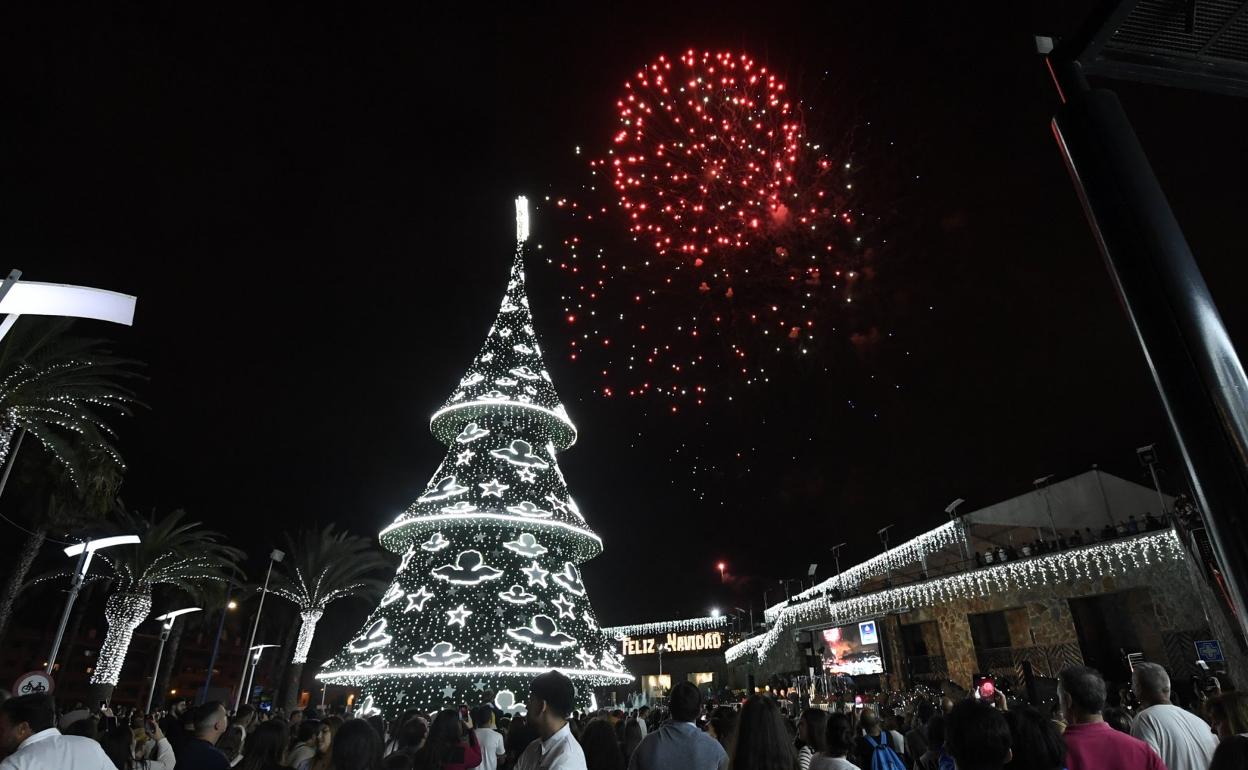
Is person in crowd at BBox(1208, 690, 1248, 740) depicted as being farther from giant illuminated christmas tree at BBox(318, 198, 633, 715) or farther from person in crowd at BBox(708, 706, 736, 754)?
giant illuminated christmas tree at BBox(318, 198, 633, 715)

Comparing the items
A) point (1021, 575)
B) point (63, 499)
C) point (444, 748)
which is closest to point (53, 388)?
point (63, 499)

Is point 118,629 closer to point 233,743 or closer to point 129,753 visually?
point 129,753

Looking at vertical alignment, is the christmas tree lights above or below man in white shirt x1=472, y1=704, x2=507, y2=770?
above

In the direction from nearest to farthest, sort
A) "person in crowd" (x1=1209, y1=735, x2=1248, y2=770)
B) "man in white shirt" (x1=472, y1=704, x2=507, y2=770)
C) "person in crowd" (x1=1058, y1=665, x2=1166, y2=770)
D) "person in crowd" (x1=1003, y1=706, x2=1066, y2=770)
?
"person in crowd" (x1=1209, y1=735, x2=1248, y2=770)
"person in crowd" (x1=1003, y1=706, x2=1066, y2=770)
"person in crowd" (x1=1058, y1=665, x2=1166, y2=770)
"man in white shirt" (x1=472, y1=704, x2=507, y2=770)

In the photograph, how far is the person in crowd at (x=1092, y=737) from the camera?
3.47 meters

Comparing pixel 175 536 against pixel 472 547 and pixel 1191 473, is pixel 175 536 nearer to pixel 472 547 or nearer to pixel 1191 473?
pixel 472 547

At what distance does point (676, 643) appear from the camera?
197ft

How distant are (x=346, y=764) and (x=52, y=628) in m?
64.3

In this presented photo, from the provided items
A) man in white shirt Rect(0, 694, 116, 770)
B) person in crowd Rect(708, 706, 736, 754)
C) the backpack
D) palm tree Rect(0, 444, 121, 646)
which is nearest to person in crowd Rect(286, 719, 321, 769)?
man in white shirt Rect(0, 694, 116, 770)

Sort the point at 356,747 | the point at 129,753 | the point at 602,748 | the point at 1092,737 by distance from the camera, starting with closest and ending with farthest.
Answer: the point at 1092,737 < the point at 356,747 < the point at 602,748 < the point at 129,753

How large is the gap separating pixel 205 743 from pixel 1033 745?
5.56m

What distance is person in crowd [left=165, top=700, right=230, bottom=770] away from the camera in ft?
15.6

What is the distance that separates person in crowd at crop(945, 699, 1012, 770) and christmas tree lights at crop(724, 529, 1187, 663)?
77.9ft

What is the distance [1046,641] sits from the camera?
77.5 ft
